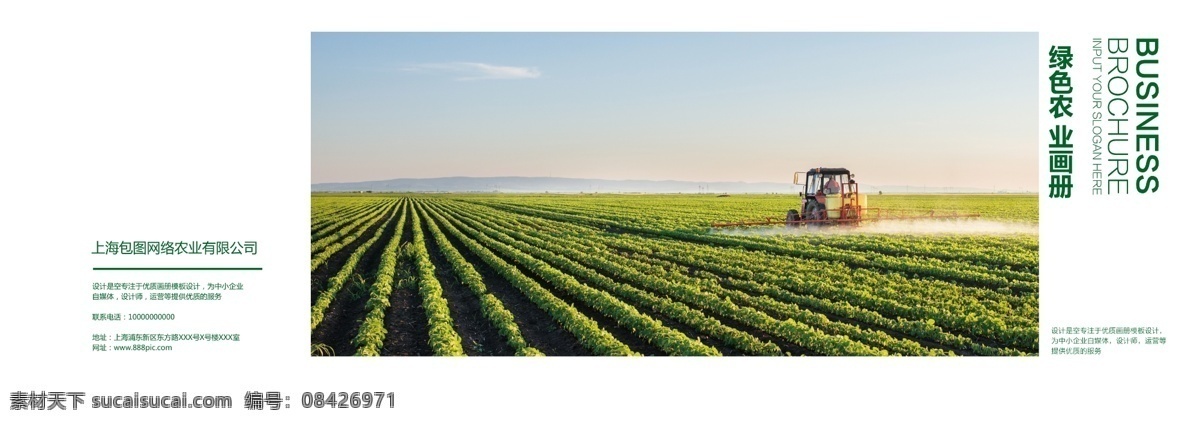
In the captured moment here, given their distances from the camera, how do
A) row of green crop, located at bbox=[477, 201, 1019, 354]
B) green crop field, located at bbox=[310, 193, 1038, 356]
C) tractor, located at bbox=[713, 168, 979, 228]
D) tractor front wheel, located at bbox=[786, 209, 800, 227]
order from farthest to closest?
tractor front wheel, located at bbox=[786, 209, 800, 227]
tractor, located at bbox=[713, 168, 979, 228]
row of green crop, located at bbox=[477, 201, 1019, 354]
green crop field, located at bbox=[310, 193, 1038, 356]

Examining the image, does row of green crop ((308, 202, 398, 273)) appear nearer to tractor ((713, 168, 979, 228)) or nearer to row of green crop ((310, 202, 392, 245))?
row of green crop ((310, 202, 392, 245))

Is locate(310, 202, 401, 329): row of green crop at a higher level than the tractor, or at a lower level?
lower

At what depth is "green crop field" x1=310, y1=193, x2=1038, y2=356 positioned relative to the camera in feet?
29.9

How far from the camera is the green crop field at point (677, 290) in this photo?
9.10m

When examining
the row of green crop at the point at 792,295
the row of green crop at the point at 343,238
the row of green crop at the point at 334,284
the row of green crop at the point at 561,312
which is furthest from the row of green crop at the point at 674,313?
the row of green crop at the point at 343,238

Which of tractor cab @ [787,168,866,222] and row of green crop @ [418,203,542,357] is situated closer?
row of green crop @ [418,203,542,357]

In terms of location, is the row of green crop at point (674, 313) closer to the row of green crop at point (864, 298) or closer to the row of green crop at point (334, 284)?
the row of green crop at point (864, 298)

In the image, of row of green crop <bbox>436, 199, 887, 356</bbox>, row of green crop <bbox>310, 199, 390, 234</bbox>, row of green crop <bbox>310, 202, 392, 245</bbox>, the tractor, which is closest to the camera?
row of green crop <bbox>436, 199, 887, 356</bbox>

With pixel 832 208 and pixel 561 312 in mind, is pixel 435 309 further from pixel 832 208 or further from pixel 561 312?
pixel 832 208

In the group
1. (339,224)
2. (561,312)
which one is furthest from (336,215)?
(561,312)

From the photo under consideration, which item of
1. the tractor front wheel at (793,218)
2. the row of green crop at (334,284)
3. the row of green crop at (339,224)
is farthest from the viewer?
the tractor front wheel at (793,218)

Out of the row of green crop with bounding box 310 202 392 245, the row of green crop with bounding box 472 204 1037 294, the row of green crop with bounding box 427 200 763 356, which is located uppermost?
the row of green crop with bounding box 310 202 392 245

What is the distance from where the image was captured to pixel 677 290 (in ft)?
38.5

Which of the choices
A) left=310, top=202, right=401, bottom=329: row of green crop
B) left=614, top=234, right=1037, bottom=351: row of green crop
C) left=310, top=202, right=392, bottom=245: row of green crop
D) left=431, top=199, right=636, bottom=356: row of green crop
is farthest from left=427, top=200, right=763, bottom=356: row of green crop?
left=310, top=202, right=392, bottom=245: row of green crop
